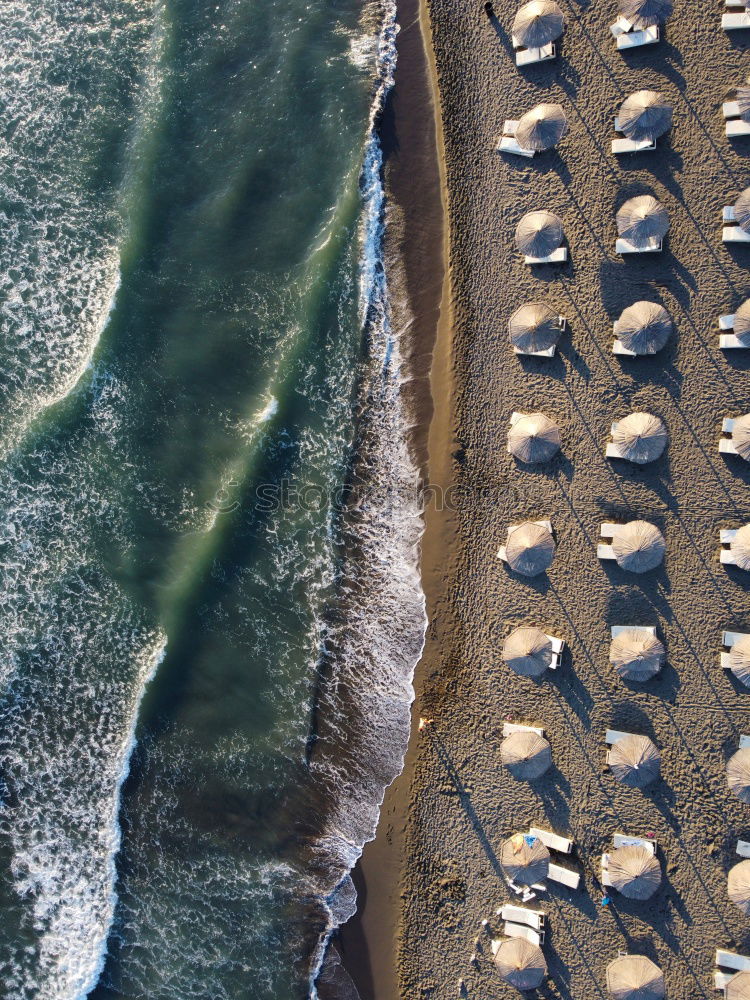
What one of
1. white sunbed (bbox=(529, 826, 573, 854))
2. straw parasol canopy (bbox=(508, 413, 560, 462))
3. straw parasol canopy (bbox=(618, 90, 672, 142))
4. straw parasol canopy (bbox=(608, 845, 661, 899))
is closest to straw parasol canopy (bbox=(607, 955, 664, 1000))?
straw parasol canopy (bbox=(608, 845, 661, 899))

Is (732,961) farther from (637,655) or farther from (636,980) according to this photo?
(637,655)

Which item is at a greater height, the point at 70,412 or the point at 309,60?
the point at 309,60

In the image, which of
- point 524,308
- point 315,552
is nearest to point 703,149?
point 524,308

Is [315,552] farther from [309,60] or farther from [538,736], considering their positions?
[309,60]

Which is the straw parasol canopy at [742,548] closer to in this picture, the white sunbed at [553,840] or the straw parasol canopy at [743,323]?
the straw parasol canopy at [743,323]

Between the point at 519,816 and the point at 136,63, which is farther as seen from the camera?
the point at 136,63

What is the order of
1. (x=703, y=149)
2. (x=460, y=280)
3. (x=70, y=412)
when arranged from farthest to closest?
1. (x=70, y=412)
2. (x=460, y=280)
3. (x=703, y=149)

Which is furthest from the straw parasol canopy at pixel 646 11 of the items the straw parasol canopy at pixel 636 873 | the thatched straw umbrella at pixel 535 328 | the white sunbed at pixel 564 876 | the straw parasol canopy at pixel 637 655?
the white sunbed at pixel 564 876
